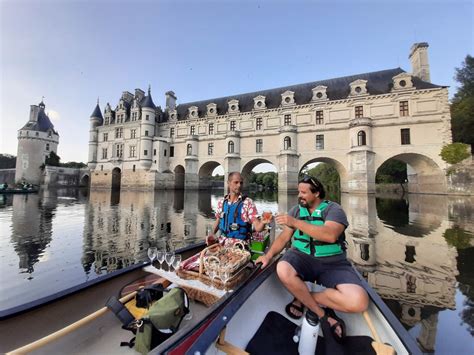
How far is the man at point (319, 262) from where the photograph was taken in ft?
6.66

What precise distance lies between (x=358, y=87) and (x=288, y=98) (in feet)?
24.1

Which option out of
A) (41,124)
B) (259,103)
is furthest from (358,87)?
(41,124)

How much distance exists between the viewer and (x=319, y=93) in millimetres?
24719

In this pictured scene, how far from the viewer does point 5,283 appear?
3.58 meters

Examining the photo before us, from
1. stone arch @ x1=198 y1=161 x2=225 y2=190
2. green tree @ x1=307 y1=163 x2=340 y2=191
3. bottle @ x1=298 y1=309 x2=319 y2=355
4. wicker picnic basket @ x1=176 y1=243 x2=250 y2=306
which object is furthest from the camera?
green tree @ x1=307 y1=163 x2=340 y2=191

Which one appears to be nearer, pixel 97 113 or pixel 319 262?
pixel 319 262

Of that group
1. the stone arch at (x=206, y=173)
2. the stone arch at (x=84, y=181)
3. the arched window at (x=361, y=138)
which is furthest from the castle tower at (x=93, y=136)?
the arched window at (x=361, y=138)

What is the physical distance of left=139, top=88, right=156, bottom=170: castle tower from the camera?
31.0 meters

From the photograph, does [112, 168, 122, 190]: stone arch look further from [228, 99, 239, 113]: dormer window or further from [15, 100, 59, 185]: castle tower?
[228, 99, 239, 113]: dormer window

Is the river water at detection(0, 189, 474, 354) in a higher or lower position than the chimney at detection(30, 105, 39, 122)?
lower

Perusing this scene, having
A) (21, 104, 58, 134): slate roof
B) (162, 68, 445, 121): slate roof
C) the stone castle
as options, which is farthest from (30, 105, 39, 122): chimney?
(162, 68, 445, 121): slate roof

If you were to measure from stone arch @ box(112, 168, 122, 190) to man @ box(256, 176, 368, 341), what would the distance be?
3665 centimetres

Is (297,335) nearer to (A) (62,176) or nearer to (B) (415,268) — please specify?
(B) (415,268)

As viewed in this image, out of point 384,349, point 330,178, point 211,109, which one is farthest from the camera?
point 330,178
